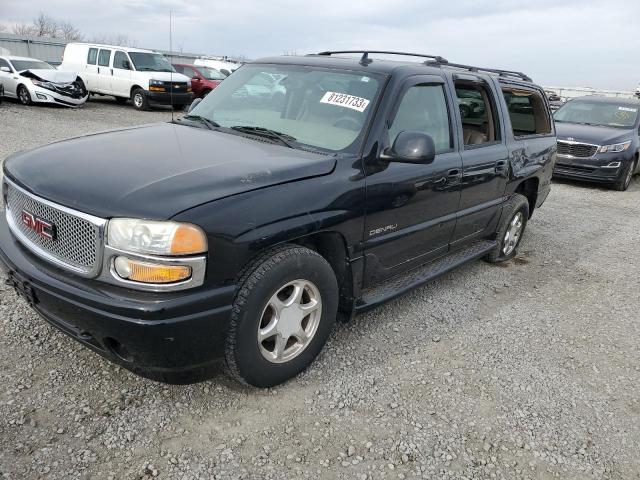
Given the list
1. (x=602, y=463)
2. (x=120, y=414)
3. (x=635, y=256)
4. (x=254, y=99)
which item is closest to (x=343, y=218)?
(x=254, y=99)

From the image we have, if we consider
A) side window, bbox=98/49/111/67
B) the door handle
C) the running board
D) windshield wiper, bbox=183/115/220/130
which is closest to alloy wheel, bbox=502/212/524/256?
the running board

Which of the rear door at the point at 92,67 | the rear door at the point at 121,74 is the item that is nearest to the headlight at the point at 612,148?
the rear door at the point at 121,74

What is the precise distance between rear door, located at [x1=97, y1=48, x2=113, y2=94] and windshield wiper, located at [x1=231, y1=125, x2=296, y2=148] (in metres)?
16.1

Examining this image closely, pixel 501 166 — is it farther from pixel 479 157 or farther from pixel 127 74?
pixel 127 74

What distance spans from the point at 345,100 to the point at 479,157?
1331 millimetres

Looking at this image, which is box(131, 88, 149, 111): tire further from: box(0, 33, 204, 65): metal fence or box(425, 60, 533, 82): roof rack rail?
box(425, 60, 533, 82): roof rack rail

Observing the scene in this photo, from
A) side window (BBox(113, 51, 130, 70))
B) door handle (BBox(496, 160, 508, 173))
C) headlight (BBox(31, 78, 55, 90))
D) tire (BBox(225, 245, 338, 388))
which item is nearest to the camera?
tire (BBox(225, 245, 338, 388))

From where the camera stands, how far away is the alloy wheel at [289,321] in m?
2.66

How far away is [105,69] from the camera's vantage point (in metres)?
17.4

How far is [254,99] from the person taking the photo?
3.58 metres

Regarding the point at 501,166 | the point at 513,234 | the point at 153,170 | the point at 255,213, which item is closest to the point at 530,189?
the point at 513,234

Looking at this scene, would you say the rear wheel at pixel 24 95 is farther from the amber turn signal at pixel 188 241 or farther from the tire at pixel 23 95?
the amber turn signal at pixel 188 241

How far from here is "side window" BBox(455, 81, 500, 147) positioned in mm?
3944

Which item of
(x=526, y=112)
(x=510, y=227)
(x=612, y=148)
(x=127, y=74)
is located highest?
(x=526, y=112)
